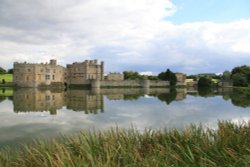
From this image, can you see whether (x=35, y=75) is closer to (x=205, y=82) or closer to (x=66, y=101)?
(x=66, y=101)

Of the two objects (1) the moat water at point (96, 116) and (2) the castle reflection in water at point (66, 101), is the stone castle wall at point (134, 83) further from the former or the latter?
(1) the moat water at point (96, 116)

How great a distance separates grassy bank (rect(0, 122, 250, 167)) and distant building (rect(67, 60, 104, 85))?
7001 cm

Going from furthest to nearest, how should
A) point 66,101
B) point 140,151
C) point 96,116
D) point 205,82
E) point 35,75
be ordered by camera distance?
point 205,82, point 35,75, point 66,101, point 96,116, point 140,151

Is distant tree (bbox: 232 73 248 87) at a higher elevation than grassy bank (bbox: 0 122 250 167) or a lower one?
higher

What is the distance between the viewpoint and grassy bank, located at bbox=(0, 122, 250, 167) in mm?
5062

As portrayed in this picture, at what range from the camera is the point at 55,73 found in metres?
75.8

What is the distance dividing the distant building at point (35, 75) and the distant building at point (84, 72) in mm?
4771

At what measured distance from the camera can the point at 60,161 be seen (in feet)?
15.0

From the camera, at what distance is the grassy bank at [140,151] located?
16.6 feet

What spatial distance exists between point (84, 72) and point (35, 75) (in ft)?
39.1

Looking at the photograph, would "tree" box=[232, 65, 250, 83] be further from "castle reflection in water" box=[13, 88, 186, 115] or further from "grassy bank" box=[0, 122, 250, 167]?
"grassy bank" box=[0, 122, 250, 167]

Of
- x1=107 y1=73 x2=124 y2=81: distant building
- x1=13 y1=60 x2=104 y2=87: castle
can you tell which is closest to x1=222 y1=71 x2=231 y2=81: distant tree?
x1=107 y1=73 x2=124 y2=81: distant building

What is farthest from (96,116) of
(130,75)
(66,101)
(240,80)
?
(130,75)

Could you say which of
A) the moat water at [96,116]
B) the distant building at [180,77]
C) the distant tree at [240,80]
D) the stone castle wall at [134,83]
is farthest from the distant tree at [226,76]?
the moat water at [96,116]
